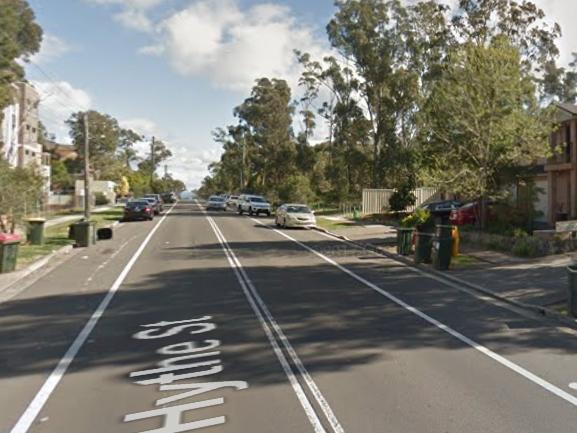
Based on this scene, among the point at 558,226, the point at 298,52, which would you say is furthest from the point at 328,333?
the point at 298,52

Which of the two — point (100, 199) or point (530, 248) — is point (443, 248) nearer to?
point (530, 248)

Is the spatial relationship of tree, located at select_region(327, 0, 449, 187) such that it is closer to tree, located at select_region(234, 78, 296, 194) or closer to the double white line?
tree, located at select_region(234, 78, 296, 194)

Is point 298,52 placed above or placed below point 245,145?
above

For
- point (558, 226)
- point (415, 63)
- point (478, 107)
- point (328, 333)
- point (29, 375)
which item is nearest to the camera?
point (29, 375)

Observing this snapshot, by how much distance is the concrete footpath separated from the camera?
11255 millimetres

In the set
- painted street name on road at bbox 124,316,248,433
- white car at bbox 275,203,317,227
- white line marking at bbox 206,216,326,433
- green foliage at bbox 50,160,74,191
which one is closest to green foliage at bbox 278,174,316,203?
white car at bbox 275,203,317,227

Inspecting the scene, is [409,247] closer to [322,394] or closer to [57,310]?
[57,310]

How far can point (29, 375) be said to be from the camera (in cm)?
656

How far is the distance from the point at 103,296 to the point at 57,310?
138 centimetres

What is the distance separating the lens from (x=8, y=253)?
14.5m

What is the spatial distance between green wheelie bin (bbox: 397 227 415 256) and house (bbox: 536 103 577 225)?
29.9 ft

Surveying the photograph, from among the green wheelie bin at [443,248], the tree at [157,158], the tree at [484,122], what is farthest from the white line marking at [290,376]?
the tree at [157,158]

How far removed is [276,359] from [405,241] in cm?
1194

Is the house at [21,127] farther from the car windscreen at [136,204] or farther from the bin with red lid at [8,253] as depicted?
the bin with red lid at [8,253]
